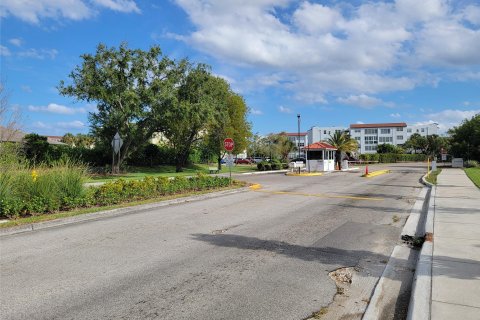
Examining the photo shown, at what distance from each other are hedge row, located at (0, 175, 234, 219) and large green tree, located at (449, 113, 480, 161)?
42.7 metres

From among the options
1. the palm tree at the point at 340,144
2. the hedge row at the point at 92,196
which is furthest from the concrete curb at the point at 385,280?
the palm tree at the point at 340,144

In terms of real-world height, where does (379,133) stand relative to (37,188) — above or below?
above

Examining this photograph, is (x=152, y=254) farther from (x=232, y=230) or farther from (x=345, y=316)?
(x=345, y=316)

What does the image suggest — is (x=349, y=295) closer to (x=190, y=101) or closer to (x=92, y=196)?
(x=92, y=196)

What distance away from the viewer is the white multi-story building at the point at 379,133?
137750 mm

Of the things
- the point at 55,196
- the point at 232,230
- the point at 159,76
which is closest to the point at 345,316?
the point at 232,230

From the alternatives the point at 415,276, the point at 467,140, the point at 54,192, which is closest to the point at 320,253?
the point at 415,276

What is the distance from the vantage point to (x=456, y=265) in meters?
5.78

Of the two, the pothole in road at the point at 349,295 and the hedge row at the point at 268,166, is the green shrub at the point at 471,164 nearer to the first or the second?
the hedge row at the point at 268,166

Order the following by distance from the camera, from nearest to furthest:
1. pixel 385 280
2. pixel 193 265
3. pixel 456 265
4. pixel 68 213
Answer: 1. pixel 385 280
2. pixel 456 265
3. pixel 193 265
4. pixel 68 213

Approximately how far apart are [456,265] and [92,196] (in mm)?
10268

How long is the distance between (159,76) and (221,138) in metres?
9.88

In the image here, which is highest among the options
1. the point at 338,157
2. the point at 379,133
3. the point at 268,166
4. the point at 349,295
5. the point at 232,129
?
the point at 379,133

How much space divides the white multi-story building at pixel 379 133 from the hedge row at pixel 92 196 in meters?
129
